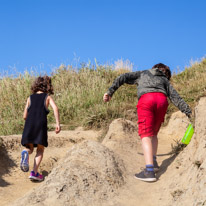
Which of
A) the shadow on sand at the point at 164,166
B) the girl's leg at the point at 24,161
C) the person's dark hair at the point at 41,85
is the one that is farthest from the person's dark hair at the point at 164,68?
the girl's leg at the point at 24,161

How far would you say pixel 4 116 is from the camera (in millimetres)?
9469

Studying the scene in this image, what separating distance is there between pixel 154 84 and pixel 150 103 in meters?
0.34

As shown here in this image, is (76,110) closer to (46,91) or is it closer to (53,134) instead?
(53,134)

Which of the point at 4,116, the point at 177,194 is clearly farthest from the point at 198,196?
the point at 4,116

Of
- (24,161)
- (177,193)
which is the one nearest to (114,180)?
(177,193)

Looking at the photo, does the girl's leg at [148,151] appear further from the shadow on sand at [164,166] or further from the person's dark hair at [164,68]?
the person's dark hair at [164,68]

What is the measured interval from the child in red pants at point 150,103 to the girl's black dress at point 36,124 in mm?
1108

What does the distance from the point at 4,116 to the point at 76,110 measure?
225cm

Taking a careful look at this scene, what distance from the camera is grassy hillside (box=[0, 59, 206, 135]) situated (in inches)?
319

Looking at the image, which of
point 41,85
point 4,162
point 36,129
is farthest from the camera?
point 4,162

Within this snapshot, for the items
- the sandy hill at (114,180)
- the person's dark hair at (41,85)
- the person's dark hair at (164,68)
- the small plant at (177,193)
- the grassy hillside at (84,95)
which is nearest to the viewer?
the sandy hill at (114,180)

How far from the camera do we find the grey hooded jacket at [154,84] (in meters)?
4.68

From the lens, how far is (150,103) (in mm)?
4496

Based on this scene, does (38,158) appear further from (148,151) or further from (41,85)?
(148,151)
